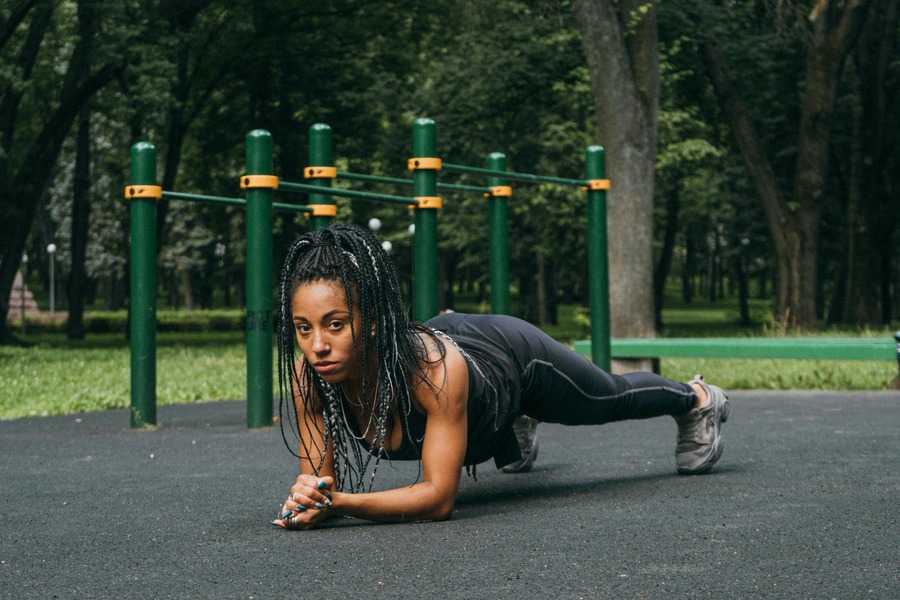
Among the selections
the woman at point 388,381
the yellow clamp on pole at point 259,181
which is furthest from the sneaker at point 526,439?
the yellow clamp on pole at point 259,181

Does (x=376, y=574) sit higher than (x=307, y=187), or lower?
lower

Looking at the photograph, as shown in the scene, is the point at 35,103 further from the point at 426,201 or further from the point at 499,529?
the point at 499,529

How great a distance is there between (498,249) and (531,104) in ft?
42.8

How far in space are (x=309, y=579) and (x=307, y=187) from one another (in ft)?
13.6

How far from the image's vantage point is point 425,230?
7.43 metres

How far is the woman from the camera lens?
11.0 ft

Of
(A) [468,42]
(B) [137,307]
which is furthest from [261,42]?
(B) [137,307]

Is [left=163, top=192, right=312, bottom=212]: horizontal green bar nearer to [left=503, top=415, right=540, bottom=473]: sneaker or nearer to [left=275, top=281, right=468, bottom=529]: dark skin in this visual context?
[left=503, top=415, right=540, bottom=473]: sneaker

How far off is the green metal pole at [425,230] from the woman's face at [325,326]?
3792mm

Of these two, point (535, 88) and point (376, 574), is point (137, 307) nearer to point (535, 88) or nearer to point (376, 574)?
point (376, 574)

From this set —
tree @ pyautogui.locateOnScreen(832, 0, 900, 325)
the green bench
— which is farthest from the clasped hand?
tree @ pyautogui.locateOnScreen(832, 0, 900, 325)

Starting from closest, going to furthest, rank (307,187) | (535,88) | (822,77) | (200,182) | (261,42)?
(307,187) < (822,77) < (535,88) < (261,42) < (200,182)

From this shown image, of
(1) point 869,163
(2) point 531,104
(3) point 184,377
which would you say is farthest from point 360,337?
(1) point 869,163

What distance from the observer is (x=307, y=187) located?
6809 mm
